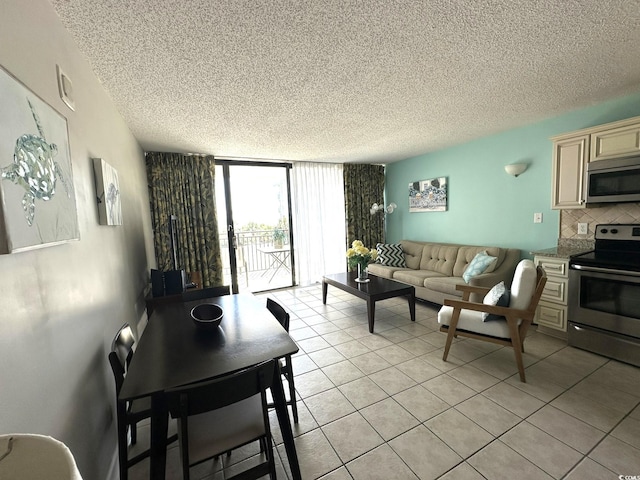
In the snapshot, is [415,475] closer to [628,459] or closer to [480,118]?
[628,459]

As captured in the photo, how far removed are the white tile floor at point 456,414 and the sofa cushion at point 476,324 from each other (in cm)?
31

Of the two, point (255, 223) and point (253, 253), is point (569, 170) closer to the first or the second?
point (255, 223)

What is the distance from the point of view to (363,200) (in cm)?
564

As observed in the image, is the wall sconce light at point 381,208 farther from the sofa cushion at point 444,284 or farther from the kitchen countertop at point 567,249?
the kitchen countertop at point 567,249

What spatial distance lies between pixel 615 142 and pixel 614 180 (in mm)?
340

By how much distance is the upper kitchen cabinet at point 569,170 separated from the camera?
273 centimetres

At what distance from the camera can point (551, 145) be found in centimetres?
320

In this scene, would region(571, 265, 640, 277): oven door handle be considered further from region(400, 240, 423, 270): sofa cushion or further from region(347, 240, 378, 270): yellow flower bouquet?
region(400, 240, 423, 270): sofa cushion

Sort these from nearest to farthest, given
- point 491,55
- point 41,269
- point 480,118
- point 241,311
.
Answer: point 41,269 < point 491,55 < point 241,311 < point 480,118

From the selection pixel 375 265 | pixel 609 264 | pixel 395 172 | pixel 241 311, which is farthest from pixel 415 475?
pixel 395 172

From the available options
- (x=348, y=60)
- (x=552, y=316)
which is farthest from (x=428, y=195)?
(x=348, y=60)

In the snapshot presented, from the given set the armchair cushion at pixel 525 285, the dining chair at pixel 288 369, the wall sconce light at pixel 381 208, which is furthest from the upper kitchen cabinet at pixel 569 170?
the dining chair at pixel 288 369

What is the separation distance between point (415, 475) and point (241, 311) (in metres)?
1.44

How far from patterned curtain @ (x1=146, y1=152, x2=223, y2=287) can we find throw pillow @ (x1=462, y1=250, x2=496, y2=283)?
3630mm
